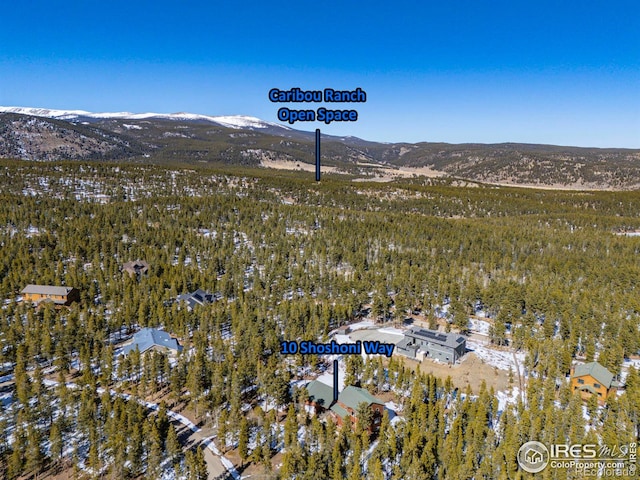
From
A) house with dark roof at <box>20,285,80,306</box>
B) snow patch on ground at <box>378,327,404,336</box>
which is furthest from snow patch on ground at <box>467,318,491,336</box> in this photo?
house with dark roof at <box>20,285,80,306</box>

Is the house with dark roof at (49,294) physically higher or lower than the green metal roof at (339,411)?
higher

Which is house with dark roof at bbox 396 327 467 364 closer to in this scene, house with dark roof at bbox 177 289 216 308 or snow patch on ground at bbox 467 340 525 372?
snow patch on ground at bbox 467 340 525 372

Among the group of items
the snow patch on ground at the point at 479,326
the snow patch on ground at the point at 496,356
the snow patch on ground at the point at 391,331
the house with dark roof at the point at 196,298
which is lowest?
the snow patch on ground at the point at 479,326

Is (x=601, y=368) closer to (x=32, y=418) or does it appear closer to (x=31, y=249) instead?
(x=32, y=418)

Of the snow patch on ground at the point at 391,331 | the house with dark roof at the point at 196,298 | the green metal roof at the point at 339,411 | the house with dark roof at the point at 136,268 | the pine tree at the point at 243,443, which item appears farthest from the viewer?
the house with dark roof at the point at 136,268

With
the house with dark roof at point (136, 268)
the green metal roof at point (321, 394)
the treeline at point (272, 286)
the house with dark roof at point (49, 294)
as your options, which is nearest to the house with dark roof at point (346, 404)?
the green metal roof at point (321, 394)

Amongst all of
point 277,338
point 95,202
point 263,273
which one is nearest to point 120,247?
point 263,273

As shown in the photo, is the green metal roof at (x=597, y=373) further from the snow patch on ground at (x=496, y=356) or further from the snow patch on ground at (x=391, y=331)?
the snow patch on ground at (x=391, y=331)
